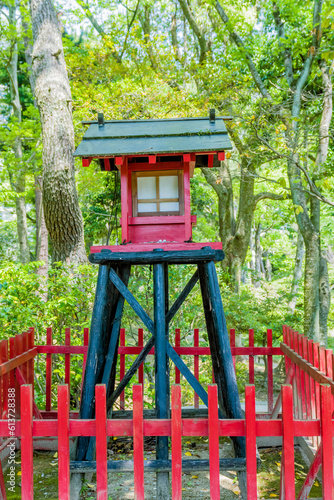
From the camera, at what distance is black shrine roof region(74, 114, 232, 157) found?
12.2ft

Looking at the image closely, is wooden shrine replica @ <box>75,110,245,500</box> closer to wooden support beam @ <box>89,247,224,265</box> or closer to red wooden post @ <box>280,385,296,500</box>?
wooden support beam @ <box>89,247,224,265</box>

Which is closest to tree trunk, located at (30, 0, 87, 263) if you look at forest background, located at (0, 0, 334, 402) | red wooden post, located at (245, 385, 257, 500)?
forest background, located at (0, 0, 334, 402)

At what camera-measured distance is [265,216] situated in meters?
20.5

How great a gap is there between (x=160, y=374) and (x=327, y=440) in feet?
4.67

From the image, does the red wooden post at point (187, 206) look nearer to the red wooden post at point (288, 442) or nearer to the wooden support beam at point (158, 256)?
the wooden support beam at point (158, 256)

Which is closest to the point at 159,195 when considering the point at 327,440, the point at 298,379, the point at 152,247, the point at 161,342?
the point at 152,247

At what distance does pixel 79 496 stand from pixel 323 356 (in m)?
2.53

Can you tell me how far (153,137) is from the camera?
3984 millimetres

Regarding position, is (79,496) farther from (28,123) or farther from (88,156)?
(28,123)

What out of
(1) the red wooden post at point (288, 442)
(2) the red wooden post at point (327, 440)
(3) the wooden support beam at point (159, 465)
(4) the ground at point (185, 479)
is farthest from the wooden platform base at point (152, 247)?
(4) the ground at point (185, 479)

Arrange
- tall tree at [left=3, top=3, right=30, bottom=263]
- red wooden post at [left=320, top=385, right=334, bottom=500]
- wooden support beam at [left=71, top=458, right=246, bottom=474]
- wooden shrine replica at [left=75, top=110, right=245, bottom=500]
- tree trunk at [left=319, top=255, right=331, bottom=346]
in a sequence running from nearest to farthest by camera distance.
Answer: red wooden post at [left=320, top=385, right=334, bottom=500]
wooden support beam at [left=71, top=458, right=246, bottom=474]
wooden shrine replica at [left=75, top=110, right=245, bottom=500]
tree trunk at [left=319, top=255, right=331, bottom=346]
tall tree at [left=3, top=3, right=30, bottom=263]

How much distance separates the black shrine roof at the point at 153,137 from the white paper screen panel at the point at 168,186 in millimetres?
376

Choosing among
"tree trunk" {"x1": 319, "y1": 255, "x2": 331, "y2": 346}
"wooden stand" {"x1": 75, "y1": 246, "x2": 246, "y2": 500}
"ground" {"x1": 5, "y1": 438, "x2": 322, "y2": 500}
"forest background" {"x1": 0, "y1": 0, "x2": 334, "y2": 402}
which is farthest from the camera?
"tree trunk" {"x1": 319, "y1": 255, "x2": 331, "y2": 346}

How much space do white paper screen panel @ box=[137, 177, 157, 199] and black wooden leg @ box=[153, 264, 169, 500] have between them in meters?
0.81
